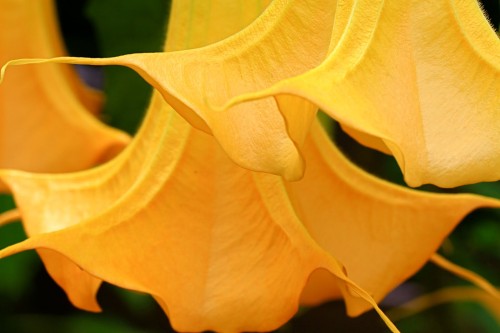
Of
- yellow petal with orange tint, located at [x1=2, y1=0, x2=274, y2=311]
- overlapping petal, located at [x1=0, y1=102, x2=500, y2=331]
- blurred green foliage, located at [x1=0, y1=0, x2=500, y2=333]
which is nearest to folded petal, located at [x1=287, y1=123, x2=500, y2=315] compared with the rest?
overlapping petal, located at [x1=0, y1=102, x2=500, y2=331]

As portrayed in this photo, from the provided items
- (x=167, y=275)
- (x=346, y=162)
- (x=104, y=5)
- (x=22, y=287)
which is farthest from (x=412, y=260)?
(x=22, y=287)

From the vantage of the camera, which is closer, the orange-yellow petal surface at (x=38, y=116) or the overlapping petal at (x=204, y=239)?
the overlapping petal at (x=204, y=239)

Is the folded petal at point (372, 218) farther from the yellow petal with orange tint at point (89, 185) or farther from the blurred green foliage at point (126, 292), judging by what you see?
the blurred green foliage at point (126, 292)

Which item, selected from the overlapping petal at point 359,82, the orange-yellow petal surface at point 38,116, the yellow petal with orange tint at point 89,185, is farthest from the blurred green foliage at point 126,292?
the overlapping petal at point 359,82

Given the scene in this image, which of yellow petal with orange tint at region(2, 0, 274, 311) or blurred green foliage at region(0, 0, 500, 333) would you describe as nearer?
yellow petal with orange tint at region(2, 0, 274, 311)

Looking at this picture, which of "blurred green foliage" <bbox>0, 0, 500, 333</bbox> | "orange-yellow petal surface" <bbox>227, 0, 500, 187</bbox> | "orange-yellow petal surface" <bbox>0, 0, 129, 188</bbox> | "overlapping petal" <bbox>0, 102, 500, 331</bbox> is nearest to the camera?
"orange-yellow petal surface" <bbox>227, 0, 500, 187</bbox>

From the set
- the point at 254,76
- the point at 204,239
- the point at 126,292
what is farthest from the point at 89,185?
the point at 126,292

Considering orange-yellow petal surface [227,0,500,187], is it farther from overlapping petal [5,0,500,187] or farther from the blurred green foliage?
the blurred green foliage
